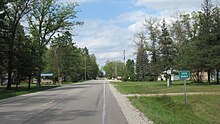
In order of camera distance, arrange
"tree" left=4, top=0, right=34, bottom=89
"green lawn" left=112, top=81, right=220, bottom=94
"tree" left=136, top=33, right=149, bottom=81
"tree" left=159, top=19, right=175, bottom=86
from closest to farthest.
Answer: "green lawn" left=112, top=81, right=220, bottom=94
"tree" left=4, top=0, right=34, bottom=89
"tree" left=159, top=19, right=175, bottom=86
"tree" left=136, top=33, right=149, bottom=81

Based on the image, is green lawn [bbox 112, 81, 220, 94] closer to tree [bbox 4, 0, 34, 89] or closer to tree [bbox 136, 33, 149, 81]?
tree [bbox 4, 0, 34, 89]

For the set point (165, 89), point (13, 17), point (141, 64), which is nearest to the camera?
point (165, 89)

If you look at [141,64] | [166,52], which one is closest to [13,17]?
[166,52]

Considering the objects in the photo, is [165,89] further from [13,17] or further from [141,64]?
[141,64]

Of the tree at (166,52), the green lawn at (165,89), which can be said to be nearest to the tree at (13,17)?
the green lawn at (165,89)

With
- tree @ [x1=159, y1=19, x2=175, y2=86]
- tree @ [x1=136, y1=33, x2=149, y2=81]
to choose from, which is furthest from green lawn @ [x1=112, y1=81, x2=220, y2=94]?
tree @ [x1=136, y1=33, x2=149, y2=81]

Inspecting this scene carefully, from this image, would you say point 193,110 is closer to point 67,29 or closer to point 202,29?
point 202,29

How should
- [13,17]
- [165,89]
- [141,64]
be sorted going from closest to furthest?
[165,89]
[13,17]
[141,64]

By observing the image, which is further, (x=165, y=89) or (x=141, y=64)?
(x=141, y=64)

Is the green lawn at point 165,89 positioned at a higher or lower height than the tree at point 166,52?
lower

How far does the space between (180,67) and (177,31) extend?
27005 mm

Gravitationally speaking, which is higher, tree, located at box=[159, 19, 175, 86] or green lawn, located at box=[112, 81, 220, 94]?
tree, located at box=[159, 19, 175, 86]

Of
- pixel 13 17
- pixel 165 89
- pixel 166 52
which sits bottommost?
pixel 165 89

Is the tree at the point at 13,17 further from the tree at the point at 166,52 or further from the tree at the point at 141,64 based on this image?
the tree at the point at 141,64
